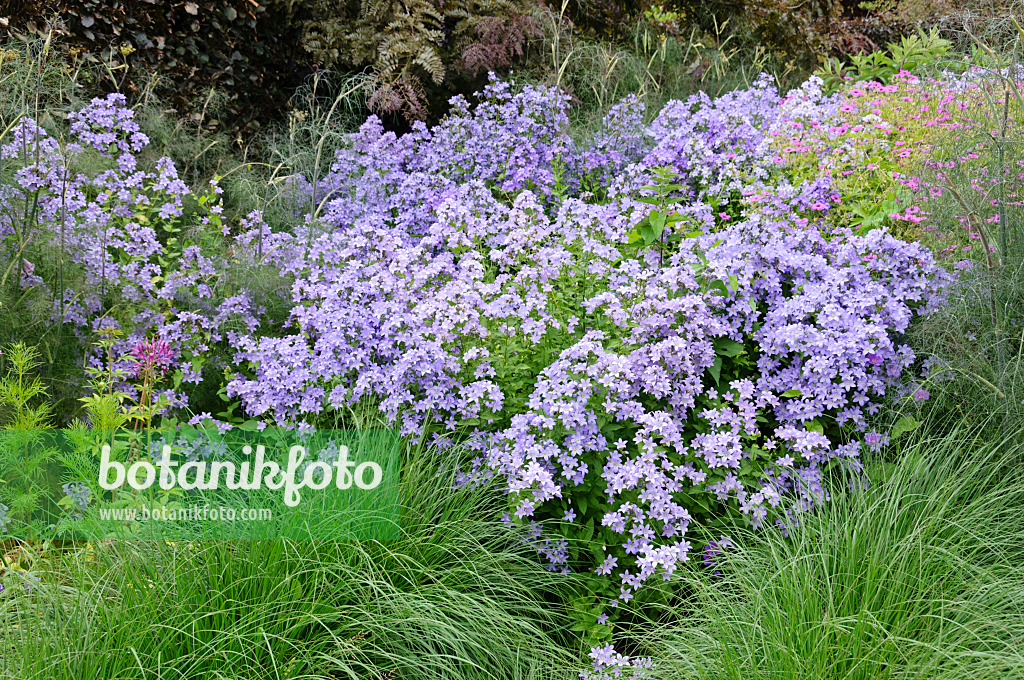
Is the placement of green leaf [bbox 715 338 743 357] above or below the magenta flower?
above

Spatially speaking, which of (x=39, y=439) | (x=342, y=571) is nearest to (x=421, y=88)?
(x=39, y=439)

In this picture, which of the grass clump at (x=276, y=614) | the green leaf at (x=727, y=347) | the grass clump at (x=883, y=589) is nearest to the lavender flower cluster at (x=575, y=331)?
the green leaf at (x=727, y=347)

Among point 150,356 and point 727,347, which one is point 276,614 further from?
point 727,347

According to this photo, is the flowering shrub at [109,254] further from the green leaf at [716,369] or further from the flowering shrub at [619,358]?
the green leaf at [716,369]

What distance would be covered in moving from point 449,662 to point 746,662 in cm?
86

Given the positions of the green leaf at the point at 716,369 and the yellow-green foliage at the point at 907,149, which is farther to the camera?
the yellow-green foliage at the point at 907,149

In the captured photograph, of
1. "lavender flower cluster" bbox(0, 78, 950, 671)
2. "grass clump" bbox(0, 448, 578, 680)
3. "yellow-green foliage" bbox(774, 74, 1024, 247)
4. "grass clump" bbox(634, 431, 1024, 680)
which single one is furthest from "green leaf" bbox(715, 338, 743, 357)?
"grass clump" bbox(0, 448, 578, 680)

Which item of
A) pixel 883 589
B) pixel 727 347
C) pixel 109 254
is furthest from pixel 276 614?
pixel 109 254

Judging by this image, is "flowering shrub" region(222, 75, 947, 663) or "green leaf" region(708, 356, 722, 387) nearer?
"flowering shrub" region(222, 75, 947, 663)

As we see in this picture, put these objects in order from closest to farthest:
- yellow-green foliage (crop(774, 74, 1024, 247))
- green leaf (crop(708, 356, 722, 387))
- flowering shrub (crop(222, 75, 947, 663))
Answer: flowering shrub (crop(222, 75, 947, 663)) < green leaf (crop(708, 356, 722, 387)) < yellow-green foliage (crop(774, 74, 1024, 247))

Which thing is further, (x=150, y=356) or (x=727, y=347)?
(x=727, y=347)

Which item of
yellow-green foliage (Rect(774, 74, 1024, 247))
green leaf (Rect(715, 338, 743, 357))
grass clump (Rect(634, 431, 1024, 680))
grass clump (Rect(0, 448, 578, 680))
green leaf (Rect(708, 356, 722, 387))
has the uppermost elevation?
yellow-green foliage (Rect(774, 74, 1024, 247))

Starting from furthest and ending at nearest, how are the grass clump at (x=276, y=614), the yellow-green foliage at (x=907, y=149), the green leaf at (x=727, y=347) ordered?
the yellow-green foliage at (x=907, y=149) → the green leaf at (x=727, y=347) → the grass clump at (x=276, y=614)

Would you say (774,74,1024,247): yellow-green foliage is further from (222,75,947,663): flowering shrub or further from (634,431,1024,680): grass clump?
(634,431,1024,680): grass clump
